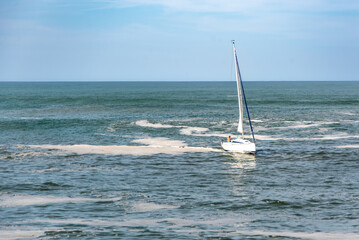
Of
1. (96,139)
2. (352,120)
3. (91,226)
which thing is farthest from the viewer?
(352,120)

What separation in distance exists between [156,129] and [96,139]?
50.3ft

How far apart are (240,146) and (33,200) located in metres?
30.2

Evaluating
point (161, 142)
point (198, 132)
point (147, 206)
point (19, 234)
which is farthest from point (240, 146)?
point (19, 234)

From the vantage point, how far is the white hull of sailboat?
197 ft

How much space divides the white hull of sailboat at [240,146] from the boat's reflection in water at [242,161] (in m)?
0.63

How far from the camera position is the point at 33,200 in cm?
3778

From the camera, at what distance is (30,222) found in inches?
1226

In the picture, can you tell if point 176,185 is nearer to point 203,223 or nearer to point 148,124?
point 203,223

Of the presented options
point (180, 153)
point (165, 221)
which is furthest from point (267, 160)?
point (165, 221)

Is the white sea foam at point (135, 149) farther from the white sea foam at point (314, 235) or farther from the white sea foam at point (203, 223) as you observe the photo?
the white sea foam at point (314, 235)

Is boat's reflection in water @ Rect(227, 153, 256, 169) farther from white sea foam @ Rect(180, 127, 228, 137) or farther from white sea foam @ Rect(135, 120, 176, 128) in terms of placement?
white sea foam @ Rect(135, 120, 176, 128)

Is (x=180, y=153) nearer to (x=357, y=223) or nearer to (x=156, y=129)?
(x=156, y=129)

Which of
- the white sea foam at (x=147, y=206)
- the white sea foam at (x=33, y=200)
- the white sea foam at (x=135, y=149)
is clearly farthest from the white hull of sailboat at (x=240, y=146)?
the white sea foam at (x=33, y=200)

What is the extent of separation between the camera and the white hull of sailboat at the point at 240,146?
197 feet
